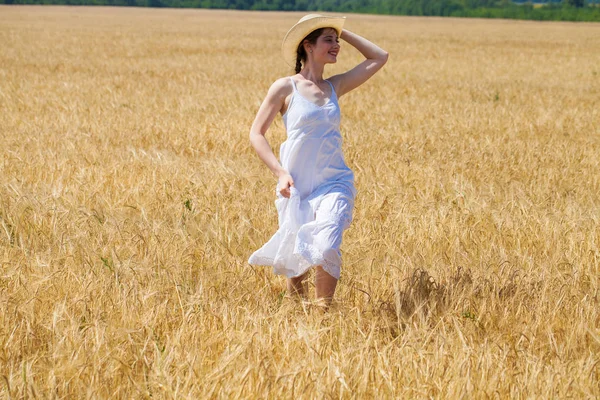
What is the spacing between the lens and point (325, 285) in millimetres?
3395

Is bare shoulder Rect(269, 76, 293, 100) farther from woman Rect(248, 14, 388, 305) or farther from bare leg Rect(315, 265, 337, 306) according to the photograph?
bare leg Rect(315, 265, 337, 306)

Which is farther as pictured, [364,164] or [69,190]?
[364,164]

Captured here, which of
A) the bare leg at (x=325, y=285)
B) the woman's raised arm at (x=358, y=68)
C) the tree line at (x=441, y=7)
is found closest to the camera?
the bare leg at (x=325, y=285)

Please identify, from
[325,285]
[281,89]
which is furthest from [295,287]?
[281,89]

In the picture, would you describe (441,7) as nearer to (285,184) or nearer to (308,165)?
(308,165)

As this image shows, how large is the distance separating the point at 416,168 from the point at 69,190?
2.76 meters

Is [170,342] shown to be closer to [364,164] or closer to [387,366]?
[387,366]

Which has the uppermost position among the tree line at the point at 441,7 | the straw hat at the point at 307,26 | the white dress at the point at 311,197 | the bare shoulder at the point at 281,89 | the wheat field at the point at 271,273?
the straw hat at the point at 307,26

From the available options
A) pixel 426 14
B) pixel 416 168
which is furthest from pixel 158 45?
pixel 426 14

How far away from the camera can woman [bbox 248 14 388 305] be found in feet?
10.8

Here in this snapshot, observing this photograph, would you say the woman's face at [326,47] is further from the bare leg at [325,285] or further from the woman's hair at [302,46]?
the bare leg at [325,285]

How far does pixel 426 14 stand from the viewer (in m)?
107

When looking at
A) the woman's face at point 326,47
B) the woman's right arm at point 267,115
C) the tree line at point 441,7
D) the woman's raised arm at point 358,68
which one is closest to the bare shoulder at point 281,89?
the woman's right arm at point 267,115

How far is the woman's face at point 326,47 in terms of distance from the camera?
353 cm
